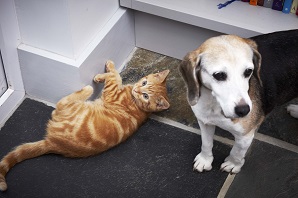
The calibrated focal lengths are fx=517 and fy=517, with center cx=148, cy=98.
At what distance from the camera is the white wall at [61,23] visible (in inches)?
92.4

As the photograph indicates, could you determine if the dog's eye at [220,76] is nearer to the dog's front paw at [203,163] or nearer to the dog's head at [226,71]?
the dog's head at [226,71]

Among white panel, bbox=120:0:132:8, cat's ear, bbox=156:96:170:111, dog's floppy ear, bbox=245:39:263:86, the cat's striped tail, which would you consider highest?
dog's floppy ear, bbox=245:39:263:86

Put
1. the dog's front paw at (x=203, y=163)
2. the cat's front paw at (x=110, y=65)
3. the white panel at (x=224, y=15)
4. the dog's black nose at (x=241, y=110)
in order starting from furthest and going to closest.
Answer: the cat's front paw at (x=110, y=65) → the white panel at (x=224, y=15) → the dog's front paw at (x=203, y=163) → the dog's black nose at (x=241, y=110)

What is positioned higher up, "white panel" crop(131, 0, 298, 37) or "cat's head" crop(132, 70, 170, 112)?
"white panel" crop(131, 0, 298, 37)

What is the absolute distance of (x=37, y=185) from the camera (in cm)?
241

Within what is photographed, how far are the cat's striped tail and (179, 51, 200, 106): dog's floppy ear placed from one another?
2.56 ft

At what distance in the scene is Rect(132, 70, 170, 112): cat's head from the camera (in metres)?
2.54

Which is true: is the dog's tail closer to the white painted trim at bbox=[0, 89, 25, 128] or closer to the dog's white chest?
the dog's white chest

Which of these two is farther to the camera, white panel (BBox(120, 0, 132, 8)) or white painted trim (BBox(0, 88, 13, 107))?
white panel (BBox(120, 0, 132, 8))

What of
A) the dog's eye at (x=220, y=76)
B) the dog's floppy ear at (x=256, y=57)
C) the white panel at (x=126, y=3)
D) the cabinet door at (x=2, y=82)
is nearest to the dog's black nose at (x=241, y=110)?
the dog's eye at (x=220, y=76)

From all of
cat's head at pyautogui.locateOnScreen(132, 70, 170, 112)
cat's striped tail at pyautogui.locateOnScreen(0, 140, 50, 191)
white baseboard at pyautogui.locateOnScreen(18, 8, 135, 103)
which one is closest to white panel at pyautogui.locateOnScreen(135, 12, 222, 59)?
white baseboard at pyautogui.locateOnScreen(18, 8, 135, 103)

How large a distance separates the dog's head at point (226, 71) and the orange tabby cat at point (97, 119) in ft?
1.81

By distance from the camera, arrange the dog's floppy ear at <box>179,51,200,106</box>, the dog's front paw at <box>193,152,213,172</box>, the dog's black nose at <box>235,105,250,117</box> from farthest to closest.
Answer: the dog's front paw at <box>193,152,213,172</box>, the dog's floppy ear at <box>179,51,200,106</box>, the dog's black nose at <box>235,105,250,117</box>

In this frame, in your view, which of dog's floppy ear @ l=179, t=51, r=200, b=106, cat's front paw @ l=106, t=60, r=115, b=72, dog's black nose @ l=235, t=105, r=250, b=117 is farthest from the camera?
cat's front paw @ l=106, t=60, r=115, b=72
